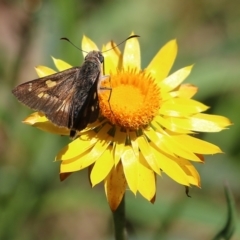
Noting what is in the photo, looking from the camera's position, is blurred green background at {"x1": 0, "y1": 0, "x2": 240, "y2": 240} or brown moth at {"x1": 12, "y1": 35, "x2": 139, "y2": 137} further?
blurred green background at {"x1": 0, "y1": 0, "x2": 240, "y2": 240}

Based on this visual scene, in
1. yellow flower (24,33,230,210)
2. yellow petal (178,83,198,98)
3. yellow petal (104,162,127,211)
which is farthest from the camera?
yellow petal (178,83,198,98)

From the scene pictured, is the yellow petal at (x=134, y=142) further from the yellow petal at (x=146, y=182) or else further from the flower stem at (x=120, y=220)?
the flower stem at (x=120, y=220)

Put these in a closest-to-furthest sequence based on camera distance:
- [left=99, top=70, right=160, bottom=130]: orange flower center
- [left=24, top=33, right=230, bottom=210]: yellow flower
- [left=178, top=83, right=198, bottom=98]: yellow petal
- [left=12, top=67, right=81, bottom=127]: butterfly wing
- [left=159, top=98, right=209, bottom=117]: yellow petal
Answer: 1. [left=24, top=33, right=230, bottom=210]: yellow flower
2. [left=12, top=67, right=81, bottom=127]: butterfly wing
3. [left=99, top=70, right=160, bottom=130]: orange flower center
4. [left=159, top=98, right=209, bottom=117]: yellow petal
5. [left=178, top=83, right=198, bottom=98]: yellow petal

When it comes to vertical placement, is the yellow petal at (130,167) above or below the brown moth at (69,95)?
below

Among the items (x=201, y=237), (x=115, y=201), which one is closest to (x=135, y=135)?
(x=115, y=201)

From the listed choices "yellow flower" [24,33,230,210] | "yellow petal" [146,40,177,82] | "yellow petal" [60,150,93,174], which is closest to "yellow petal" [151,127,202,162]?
"yellow flower" [24,33,230,210]

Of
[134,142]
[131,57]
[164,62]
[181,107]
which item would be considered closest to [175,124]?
[181,107]

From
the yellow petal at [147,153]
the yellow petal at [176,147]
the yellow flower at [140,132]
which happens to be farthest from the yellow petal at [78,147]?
the yellow petal at [176,147]

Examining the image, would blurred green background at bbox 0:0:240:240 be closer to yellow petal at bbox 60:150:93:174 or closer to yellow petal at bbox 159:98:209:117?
yellow petal at bbox 159:98:209:117
